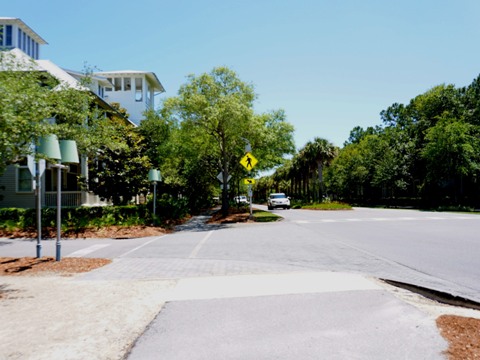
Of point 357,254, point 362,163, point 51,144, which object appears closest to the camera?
point 51,144

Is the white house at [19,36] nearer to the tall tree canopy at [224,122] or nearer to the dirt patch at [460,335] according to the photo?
the tall tree canopy at [224,122]

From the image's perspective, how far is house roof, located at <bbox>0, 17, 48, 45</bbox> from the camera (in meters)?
34.2

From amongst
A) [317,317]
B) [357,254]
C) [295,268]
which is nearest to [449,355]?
[317,317]

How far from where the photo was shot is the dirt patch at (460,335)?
→ 3615 mm

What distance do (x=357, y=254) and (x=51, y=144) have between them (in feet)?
28.3

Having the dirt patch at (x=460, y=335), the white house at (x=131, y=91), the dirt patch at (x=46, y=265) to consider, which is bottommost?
the dirt patch at (x=46, y=265)

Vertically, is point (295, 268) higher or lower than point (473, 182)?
lower

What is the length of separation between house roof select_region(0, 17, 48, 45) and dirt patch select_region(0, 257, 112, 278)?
32507 mm

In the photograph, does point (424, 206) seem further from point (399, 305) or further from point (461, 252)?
point (399, 305)

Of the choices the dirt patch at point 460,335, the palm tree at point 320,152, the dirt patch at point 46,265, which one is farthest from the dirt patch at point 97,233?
the palm tree at point 320,152

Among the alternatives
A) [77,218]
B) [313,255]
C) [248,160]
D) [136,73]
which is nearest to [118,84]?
[136,73]

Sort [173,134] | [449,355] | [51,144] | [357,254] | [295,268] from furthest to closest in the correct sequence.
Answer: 1. [173,134]
2. [357,254]
3. [51,144]
4. [295,268]
5. [449,355]

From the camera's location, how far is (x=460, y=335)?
4.08 metres

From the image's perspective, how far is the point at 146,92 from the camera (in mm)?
45625
